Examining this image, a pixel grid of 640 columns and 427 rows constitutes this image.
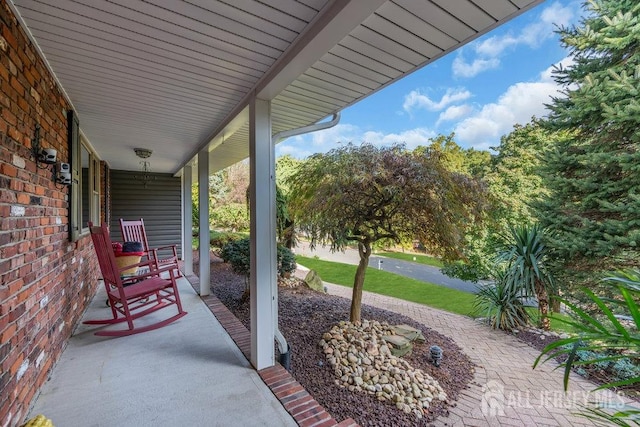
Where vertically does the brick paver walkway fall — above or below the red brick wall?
below

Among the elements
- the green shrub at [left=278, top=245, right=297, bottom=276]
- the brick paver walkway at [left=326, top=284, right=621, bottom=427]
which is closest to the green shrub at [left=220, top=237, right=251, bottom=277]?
the green shrub at [left=278, top=245, right=297, bottom=276]

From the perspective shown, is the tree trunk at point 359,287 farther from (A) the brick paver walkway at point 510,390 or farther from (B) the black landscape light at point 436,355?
(A) the brick paver walkway at point 510,390

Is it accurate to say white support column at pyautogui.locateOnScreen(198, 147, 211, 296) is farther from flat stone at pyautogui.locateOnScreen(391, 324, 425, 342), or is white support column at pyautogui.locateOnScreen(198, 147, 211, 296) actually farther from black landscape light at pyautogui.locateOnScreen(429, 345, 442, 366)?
black landscape light at pyautogui.locateOnScreen(429, 345, 442, 366)

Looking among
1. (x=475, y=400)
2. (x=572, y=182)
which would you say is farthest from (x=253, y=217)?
(x=572, y=182)

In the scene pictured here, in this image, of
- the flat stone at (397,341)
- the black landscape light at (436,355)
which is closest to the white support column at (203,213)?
the flat stone at (397,341)

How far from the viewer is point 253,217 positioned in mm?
2377

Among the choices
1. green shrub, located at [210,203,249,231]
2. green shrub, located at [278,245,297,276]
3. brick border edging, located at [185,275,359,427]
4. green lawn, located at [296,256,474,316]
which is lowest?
green lawn, located at [296,256,474,316]

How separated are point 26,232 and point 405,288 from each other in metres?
7.90

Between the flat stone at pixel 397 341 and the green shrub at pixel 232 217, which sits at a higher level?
the green shrub at pixel 232 217

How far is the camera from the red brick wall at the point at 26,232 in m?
1.46

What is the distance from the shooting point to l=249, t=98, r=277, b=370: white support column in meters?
2.35

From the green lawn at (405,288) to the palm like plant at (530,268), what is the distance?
1152 millimetres

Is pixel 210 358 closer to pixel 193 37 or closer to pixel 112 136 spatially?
pixel 193 37

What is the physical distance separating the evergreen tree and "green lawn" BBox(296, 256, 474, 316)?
227 centimetres
